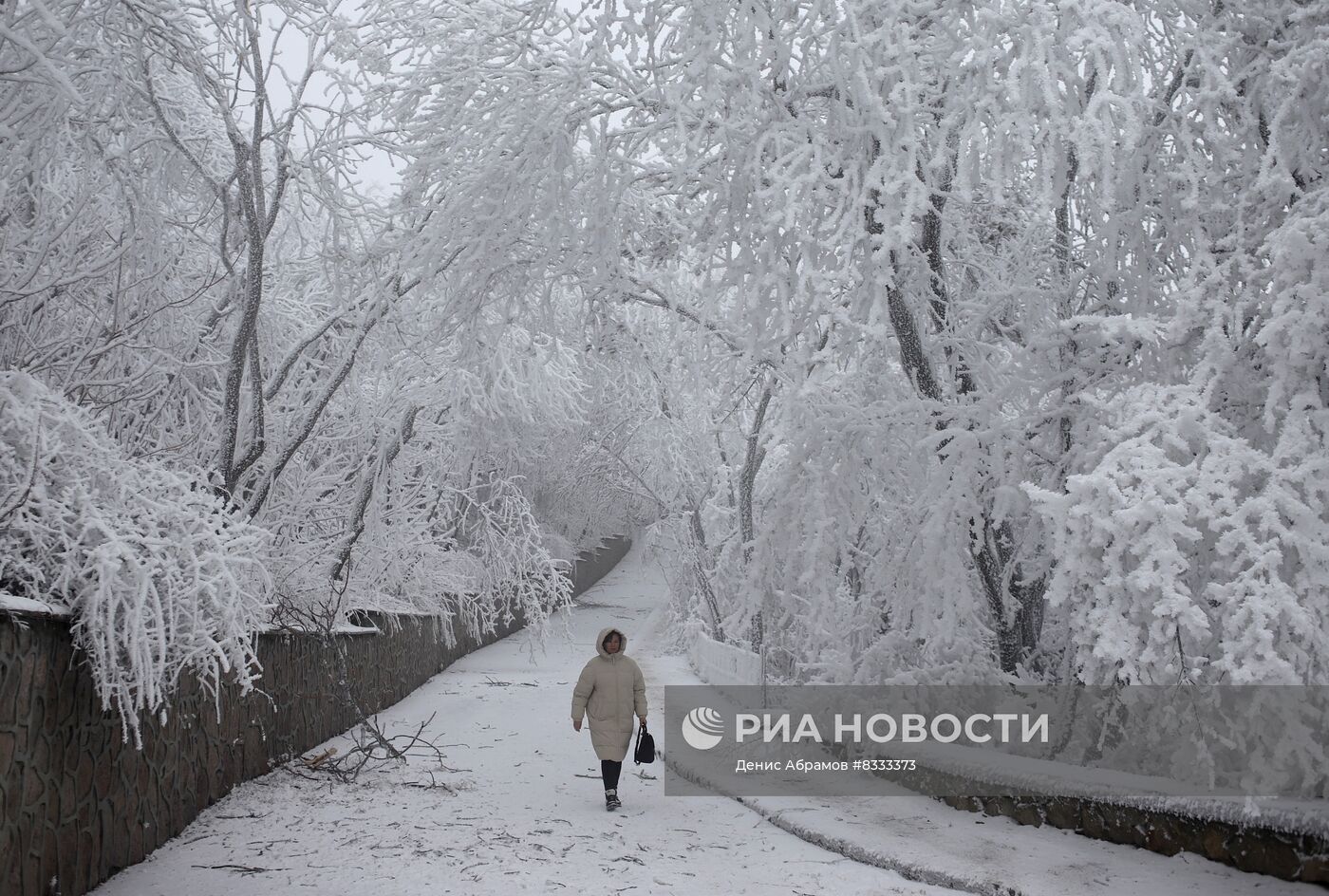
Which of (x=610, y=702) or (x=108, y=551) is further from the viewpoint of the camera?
(x=610, y=702)

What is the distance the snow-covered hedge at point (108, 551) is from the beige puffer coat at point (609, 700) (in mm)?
3108

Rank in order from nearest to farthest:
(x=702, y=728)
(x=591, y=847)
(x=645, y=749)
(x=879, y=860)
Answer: (x=879, y=860) → (x=591, y=847) → (x=645, y=749) → (x=702, y=728)

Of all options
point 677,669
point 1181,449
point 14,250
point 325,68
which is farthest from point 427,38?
point 677,669

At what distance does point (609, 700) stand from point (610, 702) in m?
0.03

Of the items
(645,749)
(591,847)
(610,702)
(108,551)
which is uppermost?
(108,551)

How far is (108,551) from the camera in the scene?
18.4 feet

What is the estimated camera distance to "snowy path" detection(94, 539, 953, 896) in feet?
20.8

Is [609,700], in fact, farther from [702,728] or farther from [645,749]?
[702,728]

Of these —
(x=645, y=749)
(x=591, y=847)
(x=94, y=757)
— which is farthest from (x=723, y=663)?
(x=94, y=757)

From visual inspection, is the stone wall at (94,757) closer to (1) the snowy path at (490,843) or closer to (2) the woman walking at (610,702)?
(1) the snowy path at (490,843)

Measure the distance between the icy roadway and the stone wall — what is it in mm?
229

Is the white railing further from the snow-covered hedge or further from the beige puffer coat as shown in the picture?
the snow-covered hedge

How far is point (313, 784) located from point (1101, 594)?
6.58 metres

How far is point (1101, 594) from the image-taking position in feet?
20.2
